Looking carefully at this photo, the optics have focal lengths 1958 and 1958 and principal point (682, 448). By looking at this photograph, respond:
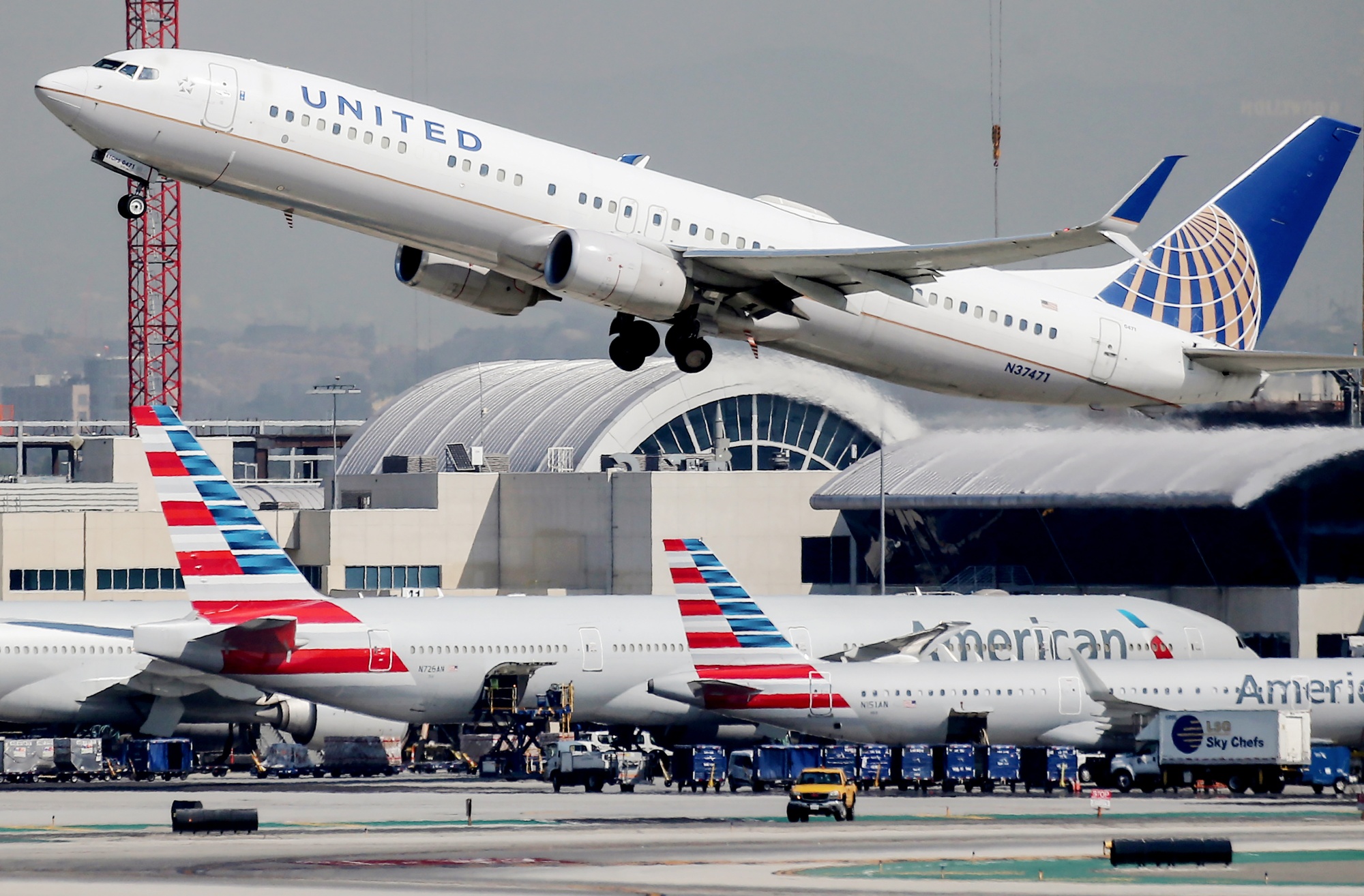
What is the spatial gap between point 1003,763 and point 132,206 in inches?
1376

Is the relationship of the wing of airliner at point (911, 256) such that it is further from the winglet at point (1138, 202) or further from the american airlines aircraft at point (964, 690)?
the american airlines aircraft at point (964, 690)

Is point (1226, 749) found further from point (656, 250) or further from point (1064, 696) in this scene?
point (656, 250)

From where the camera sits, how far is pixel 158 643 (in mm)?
59969

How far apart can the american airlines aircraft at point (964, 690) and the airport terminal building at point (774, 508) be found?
1026 cm

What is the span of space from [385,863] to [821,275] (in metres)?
17.0

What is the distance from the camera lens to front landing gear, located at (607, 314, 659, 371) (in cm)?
4584

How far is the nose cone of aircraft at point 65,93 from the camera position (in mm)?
37875

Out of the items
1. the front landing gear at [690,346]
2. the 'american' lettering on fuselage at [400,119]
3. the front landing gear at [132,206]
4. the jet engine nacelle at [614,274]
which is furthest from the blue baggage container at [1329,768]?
the front landing gear at [132,206]

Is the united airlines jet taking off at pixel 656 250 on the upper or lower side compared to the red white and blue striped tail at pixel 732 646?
upper

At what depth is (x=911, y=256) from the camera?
41.0 meters

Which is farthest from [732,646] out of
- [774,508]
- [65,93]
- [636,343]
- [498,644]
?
[774,508]

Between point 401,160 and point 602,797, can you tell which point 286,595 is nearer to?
point 602,797

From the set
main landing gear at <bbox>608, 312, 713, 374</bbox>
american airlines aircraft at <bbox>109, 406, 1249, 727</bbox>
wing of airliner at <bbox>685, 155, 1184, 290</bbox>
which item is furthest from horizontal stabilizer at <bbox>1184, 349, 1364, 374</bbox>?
american airlines aircraft at <bbox>109, 406, 1249, 727</bbox>

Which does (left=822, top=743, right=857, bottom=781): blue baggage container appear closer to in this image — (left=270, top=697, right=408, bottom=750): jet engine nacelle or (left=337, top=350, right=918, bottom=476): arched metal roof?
(left=270, top=697, right=408, bottom=750): jet engine nacelle
